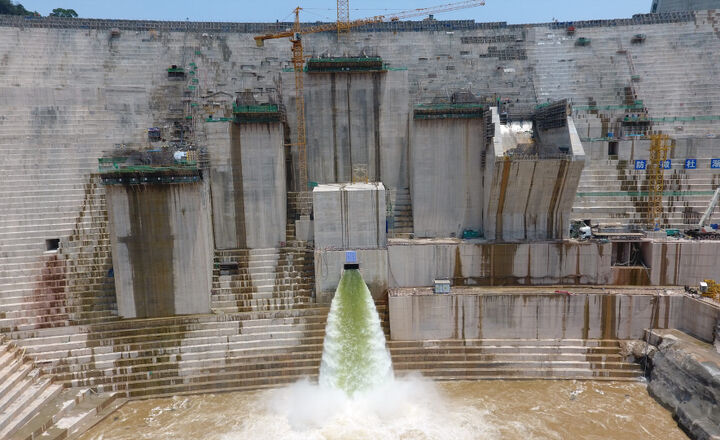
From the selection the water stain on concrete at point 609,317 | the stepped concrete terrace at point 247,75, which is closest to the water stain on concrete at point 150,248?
the stepped concrete terrace at point 247,75

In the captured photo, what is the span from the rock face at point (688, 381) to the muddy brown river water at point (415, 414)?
68 cm

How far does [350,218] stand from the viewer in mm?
24828

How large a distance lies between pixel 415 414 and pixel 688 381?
12217mm

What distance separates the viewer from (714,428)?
→ 16.7 meters

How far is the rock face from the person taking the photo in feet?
56.4

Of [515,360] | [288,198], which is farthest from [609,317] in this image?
[288,198]

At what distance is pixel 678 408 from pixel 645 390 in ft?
7.03

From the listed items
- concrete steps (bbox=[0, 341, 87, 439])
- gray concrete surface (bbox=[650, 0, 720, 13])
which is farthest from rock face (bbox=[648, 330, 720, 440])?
gray concrete surface (bbox=[650, 0, 720, 13])

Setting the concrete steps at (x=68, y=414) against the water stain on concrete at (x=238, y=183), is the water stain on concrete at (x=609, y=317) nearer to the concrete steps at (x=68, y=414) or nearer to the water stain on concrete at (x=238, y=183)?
the water stain on concrete at (x=238, y=183)

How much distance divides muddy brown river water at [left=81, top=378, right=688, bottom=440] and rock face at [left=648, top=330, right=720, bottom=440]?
2.23ft

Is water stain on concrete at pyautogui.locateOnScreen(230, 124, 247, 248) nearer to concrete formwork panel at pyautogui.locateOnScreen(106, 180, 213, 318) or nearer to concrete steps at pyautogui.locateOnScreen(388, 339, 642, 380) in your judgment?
concrete formwork panel at pyautogui.locateOnScreen(106, 180, 213, 318)

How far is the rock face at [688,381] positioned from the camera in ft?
56.4

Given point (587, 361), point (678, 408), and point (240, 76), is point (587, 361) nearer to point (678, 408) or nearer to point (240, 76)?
point (678, 408)

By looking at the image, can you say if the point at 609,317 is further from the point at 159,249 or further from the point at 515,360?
the point at 159,249
